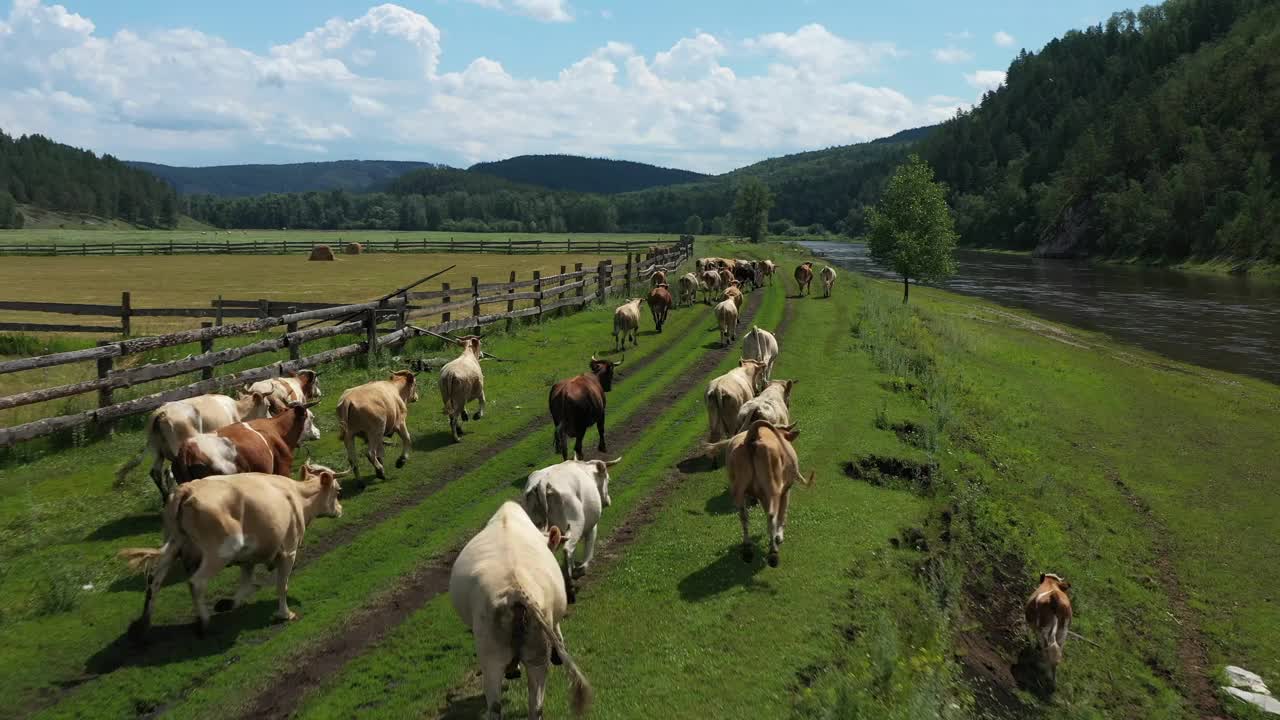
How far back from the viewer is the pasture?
294 inches

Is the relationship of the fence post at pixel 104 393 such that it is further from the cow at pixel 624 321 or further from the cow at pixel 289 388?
the cow at pixel 624 321

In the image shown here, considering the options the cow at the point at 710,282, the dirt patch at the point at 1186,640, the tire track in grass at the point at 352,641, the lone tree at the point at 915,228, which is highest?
the lone tree at the point at 915,228

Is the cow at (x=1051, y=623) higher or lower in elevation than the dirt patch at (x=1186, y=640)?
higher

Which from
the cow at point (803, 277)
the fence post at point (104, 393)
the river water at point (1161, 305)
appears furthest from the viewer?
the cow at point (803, 277)

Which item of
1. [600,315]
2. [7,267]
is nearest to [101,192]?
[7,267]

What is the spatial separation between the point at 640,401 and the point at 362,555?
9.71 meters

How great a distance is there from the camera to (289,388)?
48.7ft

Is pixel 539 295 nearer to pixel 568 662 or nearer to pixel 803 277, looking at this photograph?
pixel 803 277

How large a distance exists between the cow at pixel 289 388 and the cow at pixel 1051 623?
40.4ft

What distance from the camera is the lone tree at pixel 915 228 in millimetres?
46344

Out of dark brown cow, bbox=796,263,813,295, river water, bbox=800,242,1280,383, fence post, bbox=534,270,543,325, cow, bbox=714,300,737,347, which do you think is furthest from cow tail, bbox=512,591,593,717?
dark brown cow, bbox=796,263,813,295

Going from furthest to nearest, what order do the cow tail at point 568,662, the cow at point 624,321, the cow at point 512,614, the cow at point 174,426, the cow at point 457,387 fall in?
1. the cow at point 624,321
2. the cow at point 457,387
3. the cow at point 174,426
4. the cow at point 512,614
5. the cow tail at point 568,662

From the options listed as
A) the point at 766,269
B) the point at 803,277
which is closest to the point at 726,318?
the point at 803,277

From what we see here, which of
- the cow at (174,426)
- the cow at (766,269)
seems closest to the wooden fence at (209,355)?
the cow at (174,426)
